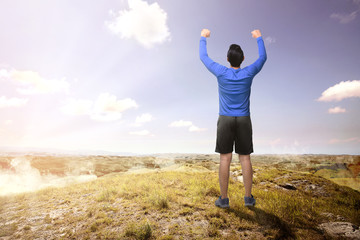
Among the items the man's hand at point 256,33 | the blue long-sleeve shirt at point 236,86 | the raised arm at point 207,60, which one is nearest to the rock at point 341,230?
the blue long-sleeve shirt at point 236,86

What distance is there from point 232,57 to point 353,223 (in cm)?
366

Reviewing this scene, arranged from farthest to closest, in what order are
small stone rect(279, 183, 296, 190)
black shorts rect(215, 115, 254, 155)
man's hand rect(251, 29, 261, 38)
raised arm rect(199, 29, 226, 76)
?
small stone rect(279, 183, 296, 190), man's hand rect(251, 29, 261, 38), raised arm rect(199, 29, 226, 76), black shorts rect(215, 115, 254, 155)

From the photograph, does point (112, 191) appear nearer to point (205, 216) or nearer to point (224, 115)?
point (205, 216)

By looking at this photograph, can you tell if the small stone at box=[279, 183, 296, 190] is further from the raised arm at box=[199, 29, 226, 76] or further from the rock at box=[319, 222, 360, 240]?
the raised arm at box=[199, 29, 226, 76]

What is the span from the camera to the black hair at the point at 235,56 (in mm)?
3302

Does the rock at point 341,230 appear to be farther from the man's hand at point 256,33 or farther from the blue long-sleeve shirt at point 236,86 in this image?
the man's hand at point 256,33

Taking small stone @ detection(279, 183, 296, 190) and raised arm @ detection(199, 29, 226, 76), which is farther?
small stone @ detection(279, 183, 296, 190)

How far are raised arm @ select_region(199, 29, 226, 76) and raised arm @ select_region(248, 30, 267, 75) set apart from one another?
555 mm

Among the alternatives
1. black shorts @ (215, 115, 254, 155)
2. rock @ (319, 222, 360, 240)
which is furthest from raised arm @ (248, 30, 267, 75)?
rock @ (319, 222, 360, 240)

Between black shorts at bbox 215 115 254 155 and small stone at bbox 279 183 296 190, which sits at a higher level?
black shorts at bbox 215 115 254 155

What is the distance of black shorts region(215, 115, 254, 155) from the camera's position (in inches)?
122

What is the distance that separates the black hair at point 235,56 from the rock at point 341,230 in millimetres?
3214

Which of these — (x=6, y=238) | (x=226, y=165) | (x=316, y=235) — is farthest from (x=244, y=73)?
(x=6, y=238)

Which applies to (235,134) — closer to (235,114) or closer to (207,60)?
(235,114)
